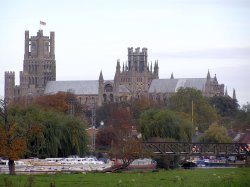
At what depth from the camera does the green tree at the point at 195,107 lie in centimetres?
16038

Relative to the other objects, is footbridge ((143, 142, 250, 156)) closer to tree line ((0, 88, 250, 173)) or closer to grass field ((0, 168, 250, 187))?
tree line ((0, 88, 250, 173))

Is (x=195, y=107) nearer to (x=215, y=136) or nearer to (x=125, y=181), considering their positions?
(x=215, y=136)

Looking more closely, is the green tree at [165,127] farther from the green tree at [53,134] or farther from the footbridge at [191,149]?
the footbridge at [191,149]

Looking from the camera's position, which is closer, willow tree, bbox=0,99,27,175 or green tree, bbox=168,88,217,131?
willow tree, bbox=0,99,27,175

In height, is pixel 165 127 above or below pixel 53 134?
above

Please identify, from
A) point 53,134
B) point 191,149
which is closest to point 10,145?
point 191,149

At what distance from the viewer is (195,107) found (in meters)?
172

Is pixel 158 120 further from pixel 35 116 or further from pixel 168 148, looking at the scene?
pixel 168 148

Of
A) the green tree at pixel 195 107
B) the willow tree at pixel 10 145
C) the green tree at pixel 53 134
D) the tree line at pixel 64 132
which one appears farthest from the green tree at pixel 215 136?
the willow tree at pixel 10 145

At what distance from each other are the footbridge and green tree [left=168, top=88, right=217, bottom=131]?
72896mm

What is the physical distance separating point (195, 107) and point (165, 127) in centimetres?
7817

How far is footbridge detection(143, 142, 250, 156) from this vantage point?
238ft

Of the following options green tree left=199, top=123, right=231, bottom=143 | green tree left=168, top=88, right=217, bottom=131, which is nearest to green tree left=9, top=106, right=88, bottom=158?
green tree left=199, top=123, right=231, bottom=143

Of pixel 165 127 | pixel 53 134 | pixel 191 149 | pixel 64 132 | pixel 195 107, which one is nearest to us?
pixel 191 149
